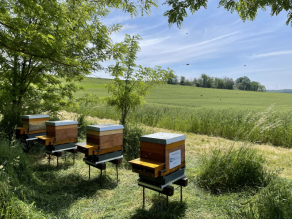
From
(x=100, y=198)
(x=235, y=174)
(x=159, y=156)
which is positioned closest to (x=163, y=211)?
(x=159, y=156)

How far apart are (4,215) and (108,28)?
8.16 meters

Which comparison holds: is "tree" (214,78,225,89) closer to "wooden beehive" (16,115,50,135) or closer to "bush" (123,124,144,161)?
"bush" (123,124,144,161)

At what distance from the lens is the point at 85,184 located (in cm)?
407

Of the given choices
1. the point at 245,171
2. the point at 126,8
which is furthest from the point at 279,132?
the point at 126,8

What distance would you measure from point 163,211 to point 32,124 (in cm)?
450

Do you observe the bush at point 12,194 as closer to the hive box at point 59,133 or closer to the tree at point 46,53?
the hive box at point 59,133

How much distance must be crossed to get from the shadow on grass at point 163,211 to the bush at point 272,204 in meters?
0.75

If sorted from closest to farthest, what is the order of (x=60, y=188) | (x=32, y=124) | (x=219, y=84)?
(x=60, y=188) → (x=32, y=124) → (x=219, y=84)

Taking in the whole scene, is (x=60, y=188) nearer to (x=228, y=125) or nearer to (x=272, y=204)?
(x=272, y=204)

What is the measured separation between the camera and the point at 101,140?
3.85 meters

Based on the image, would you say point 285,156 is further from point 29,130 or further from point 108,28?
point 108,28

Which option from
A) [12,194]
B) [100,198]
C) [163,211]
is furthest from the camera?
[100,198]

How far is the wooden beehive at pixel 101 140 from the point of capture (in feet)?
12.5

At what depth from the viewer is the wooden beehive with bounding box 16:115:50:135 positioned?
5475 millimetres
